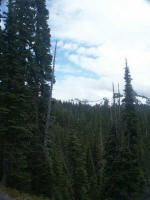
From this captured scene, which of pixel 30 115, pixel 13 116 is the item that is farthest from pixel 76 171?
pixel 13 116

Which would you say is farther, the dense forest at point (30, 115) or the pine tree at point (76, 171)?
the pine tree at point (76, 171)

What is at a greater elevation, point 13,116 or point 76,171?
point 13,116

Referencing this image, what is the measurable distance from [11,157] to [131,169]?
31.4ft

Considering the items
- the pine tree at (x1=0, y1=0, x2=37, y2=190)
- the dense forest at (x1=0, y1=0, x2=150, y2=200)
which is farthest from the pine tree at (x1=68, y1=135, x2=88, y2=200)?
the pine tree at (x1=0, y1=0, x2=37, y2=190)

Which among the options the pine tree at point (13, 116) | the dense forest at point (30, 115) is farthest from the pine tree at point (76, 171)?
the pine tree at point (13, 116)

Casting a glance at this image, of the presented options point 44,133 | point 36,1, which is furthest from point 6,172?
point 36,1

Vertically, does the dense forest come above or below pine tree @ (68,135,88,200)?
above

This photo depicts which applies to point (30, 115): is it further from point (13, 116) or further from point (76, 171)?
point (76, 171)

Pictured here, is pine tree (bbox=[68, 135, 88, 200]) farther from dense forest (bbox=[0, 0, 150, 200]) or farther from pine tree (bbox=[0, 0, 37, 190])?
pine tree (bbox=[0, 0, 37, 190])

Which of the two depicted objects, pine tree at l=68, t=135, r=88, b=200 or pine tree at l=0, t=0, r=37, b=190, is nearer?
pine tree at l=0, t=0, r=37, b=190

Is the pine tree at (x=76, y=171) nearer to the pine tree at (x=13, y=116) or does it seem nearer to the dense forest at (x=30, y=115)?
the dense forest at (x=30, y=115)

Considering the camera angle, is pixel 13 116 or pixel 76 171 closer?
pixel 13 116

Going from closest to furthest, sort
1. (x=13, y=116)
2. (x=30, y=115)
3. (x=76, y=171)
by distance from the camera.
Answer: (x=13, y=116) → (x=30, y=115) → (x=76, y=171)

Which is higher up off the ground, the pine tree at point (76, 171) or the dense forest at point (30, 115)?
the dense forest at point (30, 115)
